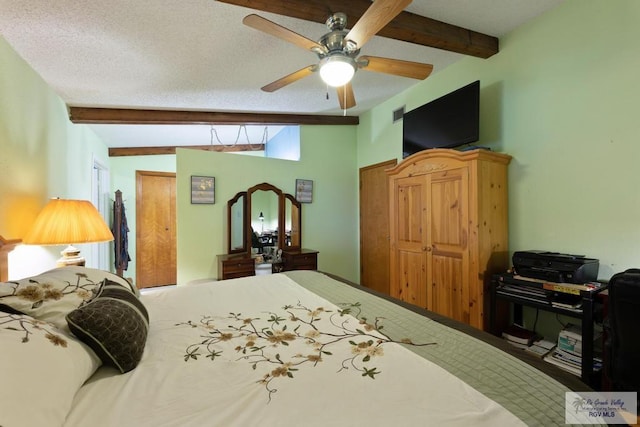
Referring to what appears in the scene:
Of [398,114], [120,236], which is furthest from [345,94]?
[120,236]

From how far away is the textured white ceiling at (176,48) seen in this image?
1695 millimetres

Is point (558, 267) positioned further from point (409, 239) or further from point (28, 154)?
point (28, 154)

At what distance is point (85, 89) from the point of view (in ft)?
8.37

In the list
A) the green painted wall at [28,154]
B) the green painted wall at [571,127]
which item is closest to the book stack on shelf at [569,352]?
the green painted wall at [571,127]

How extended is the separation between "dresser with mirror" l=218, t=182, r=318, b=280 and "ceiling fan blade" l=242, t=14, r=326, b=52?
7.77ft

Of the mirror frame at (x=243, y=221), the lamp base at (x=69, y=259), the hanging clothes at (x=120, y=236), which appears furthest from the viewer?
the hanging clothes at (x=120, y=236)

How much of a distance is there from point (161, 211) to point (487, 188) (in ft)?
15.8

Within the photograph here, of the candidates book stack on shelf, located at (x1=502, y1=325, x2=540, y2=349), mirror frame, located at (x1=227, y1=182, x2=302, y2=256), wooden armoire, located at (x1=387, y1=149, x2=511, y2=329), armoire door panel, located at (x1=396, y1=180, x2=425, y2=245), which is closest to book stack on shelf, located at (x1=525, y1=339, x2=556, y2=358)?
book stack on shelf, located at (x1=502, y1=325, x2=540, y2=349)

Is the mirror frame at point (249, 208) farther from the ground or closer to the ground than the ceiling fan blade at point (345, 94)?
closer to the ground

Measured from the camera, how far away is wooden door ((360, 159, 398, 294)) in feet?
12.7

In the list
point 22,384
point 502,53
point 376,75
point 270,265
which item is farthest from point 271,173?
point 22,384

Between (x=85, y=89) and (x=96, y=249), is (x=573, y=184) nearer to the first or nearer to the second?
(x=85, y=89)

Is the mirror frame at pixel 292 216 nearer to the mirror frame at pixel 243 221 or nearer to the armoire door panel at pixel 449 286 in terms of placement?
the mirror frame at pixel 243 221

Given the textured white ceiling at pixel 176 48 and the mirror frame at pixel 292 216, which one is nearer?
the textured white ceiling at pixel 176 48
